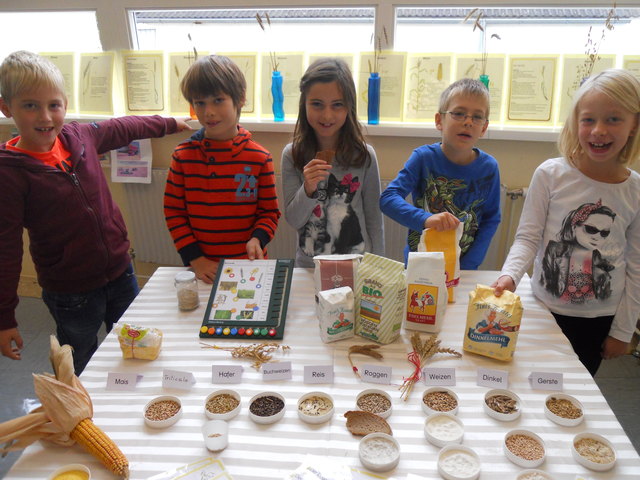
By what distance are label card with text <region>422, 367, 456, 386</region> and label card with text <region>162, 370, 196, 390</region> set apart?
1.88 feet

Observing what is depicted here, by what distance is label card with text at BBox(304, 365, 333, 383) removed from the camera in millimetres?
1066

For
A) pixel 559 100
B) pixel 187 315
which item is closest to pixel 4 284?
pixel 187 315

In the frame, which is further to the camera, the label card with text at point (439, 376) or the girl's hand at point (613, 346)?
the girl's hand at point (613, 346)

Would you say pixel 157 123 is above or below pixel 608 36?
below

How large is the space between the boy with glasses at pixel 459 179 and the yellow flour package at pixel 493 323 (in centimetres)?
41

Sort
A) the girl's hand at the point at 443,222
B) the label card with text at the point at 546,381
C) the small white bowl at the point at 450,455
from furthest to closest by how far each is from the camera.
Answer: the girl's hand at the point at 443,222 < the label card with text at the point at 546,381 < the small white bowl at the point at 450,455

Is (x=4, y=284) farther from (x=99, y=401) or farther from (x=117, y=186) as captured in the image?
(x=117, y=186)

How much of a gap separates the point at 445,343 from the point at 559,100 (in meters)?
1.69

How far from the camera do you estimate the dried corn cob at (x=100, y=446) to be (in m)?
0.84

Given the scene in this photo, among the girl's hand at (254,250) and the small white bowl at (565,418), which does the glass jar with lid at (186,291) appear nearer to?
the girl's hand at (254,250)

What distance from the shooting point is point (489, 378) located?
3.44 feet

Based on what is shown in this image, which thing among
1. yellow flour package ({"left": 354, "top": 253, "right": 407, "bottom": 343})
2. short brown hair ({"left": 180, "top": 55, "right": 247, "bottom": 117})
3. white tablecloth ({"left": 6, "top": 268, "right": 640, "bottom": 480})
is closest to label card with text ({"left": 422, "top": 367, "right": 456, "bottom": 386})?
white tablecloth ({"left": 6, "top": 268, "right": 640, "bottom": 480})

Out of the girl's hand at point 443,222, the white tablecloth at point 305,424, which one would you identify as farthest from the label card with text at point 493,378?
the girl's hand at point 443,222

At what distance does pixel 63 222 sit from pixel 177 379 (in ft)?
2.57
